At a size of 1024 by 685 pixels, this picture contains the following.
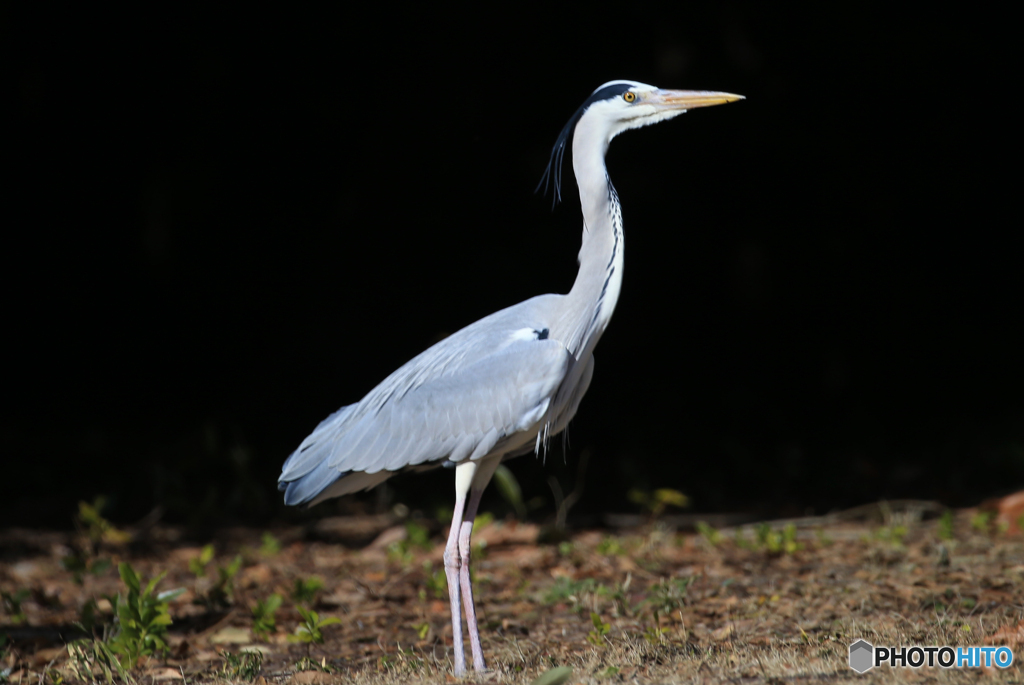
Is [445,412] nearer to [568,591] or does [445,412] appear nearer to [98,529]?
[568,591]

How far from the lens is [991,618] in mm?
3574

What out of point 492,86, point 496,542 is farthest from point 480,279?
point 496,542

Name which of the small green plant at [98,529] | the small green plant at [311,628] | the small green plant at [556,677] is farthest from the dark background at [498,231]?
the small green plant at [556,677]

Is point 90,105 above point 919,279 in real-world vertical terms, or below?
above

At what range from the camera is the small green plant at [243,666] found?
3.54 meters

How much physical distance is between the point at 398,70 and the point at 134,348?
3.83 meters

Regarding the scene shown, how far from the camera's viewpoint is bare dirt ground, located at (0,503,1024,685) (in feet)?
11.1

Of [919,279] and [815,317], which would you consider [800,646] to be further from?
[919,279]

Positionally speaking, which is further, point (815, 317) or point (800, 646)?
point (815, 317)

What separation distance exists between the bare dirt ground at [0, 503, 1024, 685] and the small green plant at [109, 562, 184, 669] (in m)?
0.09

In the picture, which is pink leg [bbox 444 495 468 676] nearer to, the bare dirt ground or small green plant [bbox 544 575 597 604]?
the bare dirt ground

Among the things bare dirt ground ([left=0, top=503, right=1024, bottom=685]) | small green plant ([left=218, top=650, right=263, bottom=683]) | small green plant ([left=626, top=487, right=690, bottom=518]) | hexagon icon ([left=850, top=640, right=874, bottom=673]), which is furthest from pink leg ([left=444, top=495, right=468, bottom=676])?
small green plant ([left=626, top=487, right=690, bottom=518])

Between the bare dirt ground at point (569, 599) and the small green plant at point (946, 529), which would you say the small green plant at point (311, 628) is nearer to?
the bare dirt ground at point (569, 599)
